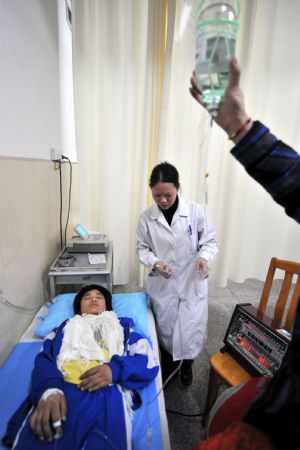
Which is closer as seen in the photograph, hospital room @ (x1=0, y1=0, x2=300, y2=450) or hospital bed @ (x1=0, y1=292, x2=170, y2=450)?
hospital room @ (x1=0, y1=0, x2=300, y2=450)

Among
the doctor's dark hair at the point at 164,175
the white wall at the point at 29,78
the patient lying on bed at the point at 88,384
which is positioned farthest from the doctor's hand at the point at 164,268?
the white wall at the point at 29,78

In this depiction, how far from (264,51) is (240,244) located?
1.87m

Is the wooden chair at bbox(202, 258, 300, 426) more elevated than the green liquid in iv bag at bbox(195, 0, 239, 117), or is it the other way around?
the green liquid in iv bag at bbox(195, 0, 239, 117)

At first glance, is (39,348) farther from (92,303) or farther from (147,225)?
(147,225)

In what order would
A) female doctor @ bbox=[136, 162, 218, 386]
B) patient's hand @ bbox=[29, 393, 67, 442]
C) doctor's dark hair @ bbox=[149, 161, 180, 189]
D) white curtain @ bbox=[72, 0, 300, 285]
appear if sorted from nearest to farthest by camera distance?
1. patient's hand @ bbox=[29, 393, 67, 442]
2. doctor's dark hair @ bbox=[149, 161, 180, 189]
3. female doctor @ bbox=[136, 162, 218, 386]
4. white curtain @ bbox=[72, 0, 300, 285]

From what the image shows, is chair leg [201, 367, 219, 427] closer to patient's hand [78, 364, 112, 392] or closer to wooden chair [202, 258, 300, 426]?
wooden chair [202, 258, 300, 426]

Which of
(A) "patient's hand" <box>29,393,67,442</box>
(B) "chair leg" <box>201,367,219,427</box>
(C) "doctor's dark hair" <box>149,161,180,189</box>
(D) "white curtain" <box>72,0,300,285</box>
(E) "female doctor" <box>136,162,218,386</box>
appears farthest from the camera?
(D) "white curtain" <box>72,0,300,285</box>

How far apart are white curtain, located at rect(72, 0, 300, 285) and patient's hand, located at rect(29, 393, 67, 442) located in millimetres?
1654

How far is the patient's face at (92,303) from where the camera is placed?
1374 mm

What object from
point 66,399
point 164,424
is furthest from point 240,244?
point 66,399

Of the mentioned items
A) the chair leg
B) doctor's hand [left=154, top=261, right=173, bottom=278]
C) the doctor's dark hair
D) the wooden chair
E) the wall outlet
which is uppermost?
the wall outlet

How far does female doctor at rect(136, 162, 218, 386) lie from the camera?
1455 mm

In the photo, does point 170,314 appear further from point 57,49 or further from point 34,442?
point 57,49

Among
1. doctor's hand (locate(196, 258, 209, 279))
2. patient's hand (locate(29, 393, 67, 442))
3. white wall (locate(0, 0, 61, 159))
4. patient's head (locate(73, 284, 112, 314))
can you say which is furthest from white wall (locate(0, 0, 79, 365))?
doctor's hand (locate(196, 258, 209, 279))
